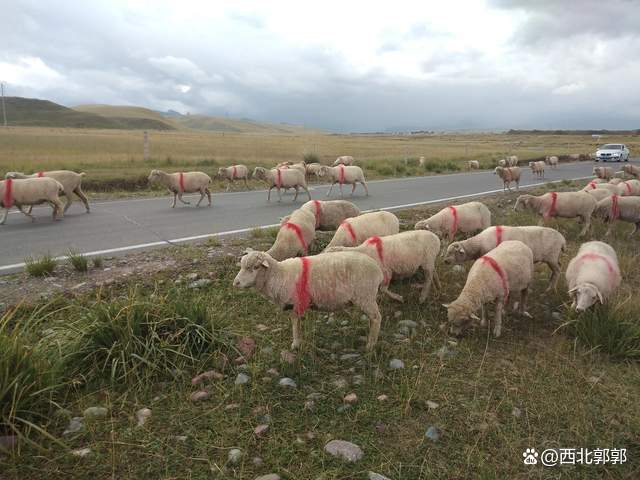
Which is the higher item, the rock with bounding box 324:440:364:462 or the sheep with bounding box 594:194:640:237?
the sheep with bounding box 594:194:640:237

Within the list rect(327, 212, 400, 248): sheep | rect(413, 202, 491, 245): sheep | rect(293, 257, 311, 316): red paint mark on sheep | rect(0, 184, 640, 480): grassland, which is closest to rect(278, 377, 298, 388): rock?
rect(0, 184, 640, 480): grassland

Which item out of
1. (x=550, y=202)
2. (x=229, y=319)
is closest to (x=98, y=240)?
(x=229, y=319)

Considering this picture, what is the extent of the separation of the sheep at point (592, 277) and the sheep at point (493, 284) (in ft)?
2.17

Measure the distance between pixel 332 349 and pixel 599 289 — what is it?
3.83 meters

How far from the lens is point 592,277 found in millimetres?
5883

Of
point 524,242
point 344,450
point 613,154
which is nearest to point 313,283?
point 344,450

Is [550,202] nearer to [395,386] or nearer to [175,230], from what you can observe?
[395,386]

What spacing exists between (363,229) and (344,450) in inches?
176

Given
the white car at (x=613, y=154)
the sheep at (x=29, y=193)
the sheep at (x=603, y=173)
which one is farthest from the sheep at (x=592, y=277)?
the white car at (x=613, y=154)

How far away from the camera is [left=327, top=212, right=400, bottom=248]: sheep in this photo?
722 cm

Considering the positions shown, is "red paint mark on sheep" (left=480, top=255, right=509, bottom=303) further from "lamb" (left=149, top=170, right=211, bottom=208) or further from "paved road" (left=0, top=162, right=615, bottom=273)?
"lamb" (left=149, top=170, right=211, bottom=208)

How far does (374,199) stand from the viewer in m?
15.5

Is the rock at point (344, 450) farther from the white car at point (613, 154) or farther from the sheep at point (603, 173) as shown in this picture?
the white car at point (613, 154)

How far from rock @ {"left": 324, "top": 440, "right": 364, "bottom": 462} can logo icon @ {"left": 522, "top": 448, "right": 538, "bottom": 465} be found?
53.0 inches
